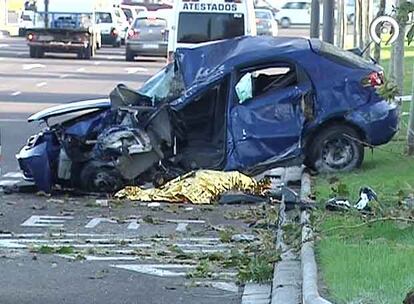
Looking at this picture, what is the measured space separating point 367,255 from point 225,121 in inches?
260

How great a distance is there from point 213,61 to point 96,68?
28256 millimetres

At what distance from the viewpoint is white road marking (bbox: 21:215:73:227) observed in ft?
44.1

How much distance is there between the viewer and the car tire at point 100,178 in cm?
1574

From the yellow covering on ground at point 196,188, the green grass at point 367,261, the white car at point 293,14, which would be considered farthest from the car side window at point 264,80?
the white car at point 293,14

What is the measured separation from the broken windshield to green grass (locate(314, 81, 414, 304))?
251 cm

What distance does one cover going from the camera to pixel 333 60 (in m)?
16.8

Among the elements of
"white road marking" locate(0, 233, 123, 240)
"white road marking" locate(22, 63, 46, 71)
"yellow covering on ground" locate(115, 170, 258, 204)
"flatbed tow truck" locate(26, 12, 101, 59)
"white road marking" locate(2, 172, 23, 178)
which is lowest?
"white road marking" locate(22, 63, 46, 71)

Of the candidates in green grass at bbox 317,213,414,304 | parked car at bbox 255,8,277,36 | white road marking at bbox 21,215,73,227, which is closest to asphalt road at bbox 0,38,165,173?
white road marking at bbox 21,215,73,227

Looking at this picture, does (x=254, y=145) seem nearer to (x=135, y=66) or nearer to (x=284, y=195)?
(x=284, y=195)

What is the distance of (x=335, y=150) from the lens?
17.0m

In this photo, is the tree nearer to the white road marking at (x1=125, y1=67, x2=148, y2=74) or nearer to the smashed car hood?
the smashed car hood

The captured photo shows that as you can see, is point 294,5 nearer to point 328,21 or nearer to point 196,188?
point 328,21

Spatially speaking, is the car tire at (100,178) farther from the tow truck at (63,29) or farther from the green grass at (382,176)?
the tow truck at (63,29)

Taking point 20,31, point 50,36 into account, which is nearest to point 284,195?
point 50,36
